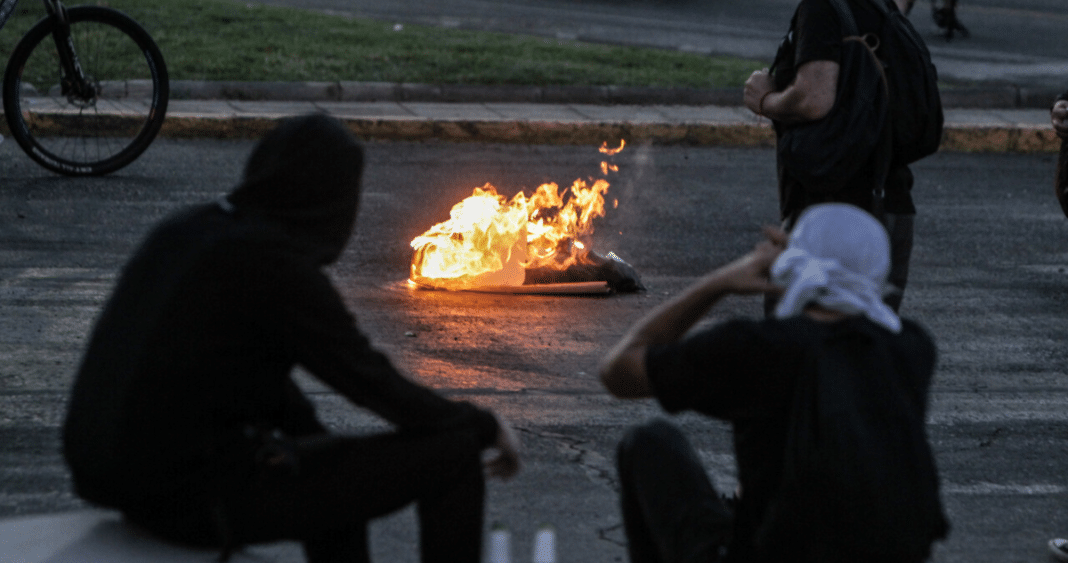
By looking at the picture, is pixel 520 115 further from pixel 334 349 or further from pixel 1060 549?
pixel 334 349

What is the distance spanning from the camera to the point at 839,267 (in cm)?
281

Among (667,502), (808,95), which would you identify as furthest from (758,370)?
(808,95)

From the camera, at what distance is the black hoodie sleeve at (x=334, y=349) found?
2912mm

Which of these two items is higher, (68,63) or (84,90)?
(68,63)

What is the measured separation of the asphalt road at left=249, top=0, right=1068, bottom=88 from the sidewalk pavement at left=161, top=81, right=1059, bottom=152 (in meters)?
2.84

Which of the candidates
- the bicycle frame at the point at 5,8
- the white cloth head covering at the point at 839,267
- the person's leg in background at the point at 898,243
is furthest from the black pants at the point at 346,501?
the bicycle frame at the point at 5,8

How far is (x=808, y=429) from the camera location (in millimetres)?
2705

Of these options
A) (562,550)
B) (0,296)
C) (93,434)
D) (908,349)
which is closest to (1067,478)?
(562,550)

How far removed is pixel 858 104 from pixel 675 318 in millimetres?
2252

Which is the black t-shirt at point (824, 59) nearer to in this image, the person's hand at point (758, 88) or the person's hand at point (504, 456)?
the person's hand at point (758, 88)

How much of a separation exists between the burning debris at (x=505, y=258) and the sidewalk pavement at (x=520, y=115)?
13.9 feet

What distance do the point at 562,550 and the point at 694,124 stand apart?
27.4 feet

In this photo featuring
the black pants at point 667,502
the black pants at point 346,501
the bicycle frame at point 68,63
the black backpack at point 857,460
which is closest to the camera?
the black backpack at point 857,460

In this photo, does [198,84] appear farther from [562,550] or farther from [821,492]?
[821,492]
